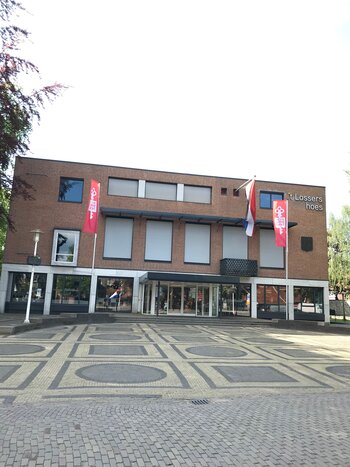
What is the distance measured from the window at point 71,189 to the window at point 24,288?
244 inches

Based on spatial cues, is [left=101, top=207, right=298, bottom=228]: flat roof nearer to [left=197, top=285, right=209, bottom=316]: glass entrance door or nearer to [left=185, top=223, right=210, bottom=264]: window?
[left=185, top=223, right=210, bottom=264]: window

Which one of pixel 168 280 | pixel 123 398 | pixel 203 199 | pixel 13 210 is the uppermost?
pixel 203 199

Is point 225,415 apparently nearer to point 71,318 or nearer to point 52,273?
point 71,318

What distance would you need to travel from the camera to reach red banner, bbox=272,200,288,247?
27.7 metres

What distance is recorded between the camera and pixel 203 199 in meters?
31.0

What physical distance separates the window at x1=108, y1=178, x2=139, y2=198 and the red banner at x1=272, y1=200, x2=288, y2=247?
422 inches

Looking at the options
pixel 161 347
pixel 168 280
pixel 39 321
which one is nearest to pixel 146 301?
pixel 168 280

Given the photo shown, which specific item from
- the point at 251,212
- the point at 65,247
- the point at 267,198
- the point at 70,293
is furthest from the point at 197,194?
the point at 70,293

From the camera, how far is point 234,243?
30781 mm

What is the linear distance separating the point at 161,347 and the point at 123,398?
617 centimetres

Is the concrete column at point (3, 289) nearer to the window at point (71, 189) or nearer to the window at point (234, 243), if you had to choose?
the window at point (71, 189)

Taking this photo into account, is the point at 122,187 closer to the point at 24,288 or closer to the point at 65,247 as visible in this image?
the point at 65,247

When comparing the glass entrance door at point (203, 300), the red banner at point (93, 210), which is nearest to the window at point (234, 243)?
the glass entrance door at point (203, 300)

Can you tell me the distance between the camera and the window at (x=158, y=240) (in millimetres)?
29531
